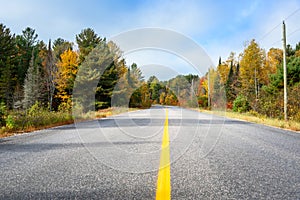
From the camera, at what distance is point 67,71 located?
2834 cm

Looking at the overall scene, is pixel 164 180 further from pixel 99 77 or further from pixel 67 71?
pixel 67 71

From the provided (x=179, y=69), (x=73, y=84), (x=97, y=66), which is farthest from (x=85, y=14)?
(x=73, y=84)

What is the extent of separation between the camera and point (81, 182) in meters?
2.36

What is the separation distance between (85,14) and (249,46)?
95.0 feet

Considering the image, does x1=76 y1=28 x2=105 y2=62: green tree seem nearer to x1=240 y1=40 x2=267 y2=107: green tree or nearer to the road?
x1=240 y1=40 x2=267 y2=107: green tree

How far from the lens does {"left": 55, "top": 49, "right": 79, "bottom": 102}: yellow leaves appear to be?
90.7 feet

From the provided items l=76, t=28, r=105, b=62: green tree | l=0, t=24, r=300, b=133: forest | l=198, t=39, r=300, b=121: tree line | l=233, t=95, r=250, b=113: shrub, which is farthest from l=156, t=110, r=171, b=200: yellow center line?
l=76, t=28, r=105, b=62: green tree

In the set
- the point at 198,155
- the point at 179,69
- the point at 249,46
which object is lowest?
the point at 198,155

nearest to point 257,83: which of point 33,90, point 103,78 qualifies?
point 103,78

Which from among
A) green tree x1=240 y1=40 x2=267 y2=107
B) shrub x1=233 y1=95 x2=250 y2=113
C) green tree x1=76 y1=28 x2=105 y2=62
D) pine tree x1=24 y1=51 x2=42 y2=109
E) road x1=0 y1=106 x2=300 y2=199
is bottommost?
road x1=0 y1=106 x2=300 y2=199

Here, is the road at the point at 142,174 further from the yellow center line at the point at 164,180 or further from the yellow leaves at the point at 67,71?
the yellow leaves at the point at 67,71

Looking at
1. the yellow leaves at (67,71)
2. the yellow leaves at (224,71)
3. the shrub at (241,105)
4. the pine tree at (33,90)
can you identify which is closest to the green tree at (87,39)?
the yellow leaves at (67,71)

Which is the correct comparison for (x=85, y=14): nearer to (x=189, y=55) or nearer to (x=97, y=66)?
(x=189, y=55)

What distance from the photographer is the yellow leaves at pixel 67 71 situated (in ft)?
90.7
